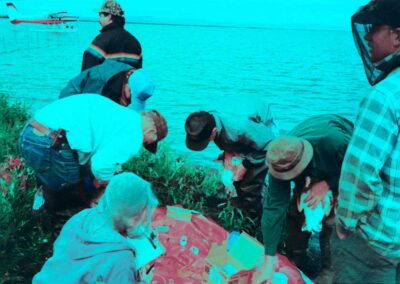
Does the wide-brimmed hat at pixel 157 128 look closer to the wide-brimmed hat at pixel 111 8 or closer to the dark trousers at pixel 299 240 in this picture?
the dark trousers at pixel 299 240

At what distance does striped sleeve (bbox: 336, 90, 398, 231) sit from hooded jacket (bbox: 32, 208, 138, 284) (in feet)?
2.20

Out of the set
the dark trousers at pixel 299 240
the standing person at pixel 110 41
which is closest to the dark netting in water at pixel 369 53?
the dark trousers at pixel 299 240

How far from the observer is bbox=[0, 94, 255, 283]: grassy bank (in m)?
2.40

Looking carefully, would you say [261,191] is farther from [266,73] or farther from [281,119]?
[266,73]

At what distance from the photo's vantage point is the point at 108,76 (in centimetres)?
243

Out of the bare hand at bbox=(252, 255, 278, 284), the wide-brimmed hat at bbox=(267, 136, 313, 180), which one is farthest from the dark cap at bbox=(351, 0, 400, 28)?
the bare hand at bbox=(252, 255, 278, 284)

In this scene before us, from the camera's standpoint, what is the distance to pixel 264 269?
194 centimetres

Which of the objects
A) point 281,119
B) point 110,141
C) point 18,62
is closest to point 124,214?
point 110,141

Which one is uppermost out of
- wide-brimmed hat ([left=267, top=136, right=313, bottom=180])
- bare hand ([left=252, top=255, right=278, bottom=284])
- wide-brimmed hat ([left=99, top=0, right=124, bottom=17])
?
wide-brimmed hat ([left=99, top=0, right=124, bottom=17])

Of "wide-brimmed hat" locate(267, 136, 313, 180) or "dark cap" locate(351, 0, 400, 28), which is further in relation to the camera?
"wide-brimmed hat" locate(267, 136, 313, 180)

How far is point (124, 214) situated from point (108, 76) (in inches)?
44.2

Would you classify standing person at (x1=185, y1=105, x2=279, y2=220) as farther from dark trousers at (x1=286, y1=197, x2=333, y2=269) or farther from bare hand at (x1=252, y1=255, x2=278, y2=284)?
bare hand at (x1=252, y1=255, x2=278, y2=284)

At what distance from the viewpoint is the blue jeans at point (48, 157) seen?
2.13 m

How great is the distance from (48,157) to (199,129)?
2.29 ft
